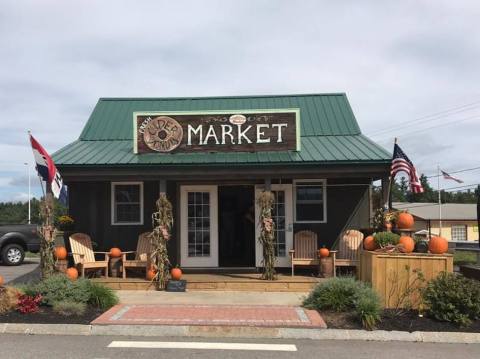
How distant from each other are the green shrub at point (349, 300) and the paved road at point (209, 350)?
0.56m

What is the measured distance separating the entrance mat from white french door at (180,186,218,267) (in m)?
4.02

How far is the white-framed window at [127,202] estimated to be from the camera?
45.1ft

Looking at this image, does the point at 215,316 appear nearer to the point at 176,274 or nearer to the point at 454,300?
the point at 176,274

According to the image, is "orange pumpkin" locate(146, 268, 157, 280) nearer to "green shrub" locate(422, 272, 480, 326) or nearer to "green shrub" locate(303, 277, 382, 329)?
"green shrub" locate(303, 277, 382, 329)

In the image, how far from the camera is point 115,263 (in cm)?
1226

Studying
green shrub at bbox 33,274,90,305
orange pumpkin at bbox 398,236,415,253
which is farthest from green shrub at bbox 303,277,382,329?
green shrub at bbox 33,274,90,305

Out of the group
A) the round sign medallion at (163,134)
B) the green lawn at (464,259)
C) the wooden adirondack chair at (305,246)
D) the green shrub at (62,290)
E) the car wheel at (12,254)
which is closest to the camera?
the green shrub at (62,290)

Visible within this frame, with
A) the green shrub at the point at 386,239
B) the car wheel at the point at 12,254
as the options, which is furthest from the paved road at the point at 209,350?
the car wheel at the point at 12,254

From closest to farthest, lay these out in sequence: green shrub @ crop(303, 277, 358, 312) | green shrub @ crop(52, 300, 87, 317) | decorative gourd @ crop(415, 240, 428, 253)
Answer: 1. green shrub @ crop(52, 300, 87, 317)
2. green shrub @ crop(303, 277, 358, 312)
3. decorative gourd @ crop(415, 240, 428, 253)

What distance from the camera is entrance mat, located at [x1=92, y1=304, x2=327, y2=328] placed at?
780 cm

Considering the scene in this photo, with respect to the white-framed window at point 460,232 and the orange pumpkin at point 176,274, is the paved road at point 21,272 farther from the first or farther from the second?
the white-framed window at point 460,232

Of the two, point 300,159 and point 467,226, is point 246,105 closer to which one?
point 300,159

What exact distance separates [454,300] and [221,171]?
224 inches

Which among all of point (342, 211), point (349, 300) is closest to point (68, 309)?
point (349, 300)
